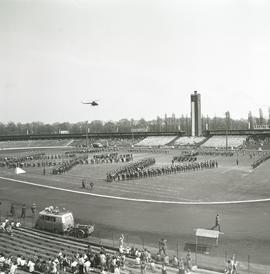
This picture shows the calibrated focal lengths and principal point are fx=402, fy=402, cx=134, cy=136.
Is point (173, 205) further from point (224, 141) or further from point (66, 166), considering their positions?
point (224, 141)

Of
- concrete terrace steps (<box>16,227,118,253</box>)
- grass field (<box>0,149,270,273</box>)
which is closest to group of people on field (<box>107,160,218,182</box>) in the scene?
grass field (<box>0,149,270,273</box>)

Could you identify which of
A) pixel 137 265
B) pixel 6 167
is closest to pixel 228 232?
pixel 137 265

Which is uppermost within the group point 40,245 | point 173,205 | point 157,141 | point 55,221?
point 157,141

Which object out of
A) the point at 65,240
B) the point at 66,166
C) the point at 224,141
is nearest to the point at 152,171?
the point at 66,166

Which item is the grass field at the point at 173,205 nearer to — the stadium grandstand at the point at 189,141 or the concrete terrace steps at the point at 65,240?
the concrete terrace steps at the point at 65,240

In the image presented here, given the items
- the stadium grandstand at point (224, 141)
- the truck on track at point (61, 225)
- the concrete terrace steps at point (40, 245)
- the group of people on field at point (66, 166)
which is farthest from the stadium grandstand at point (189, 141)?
the concrete terrace steps at point (40, 245)

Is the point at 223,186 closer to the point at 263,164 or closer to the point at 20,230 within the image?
the point at 263,164

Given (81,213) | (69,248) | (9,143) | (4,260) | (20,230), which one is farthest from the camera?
(9,143)

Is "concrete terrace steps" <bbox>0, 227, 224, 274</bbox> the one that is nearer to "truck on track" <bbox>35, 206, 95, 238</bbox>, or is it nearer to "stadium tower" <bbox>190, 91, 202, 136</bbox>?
"truck on track" <bbox>35, 206, 95, 238</bbox>
